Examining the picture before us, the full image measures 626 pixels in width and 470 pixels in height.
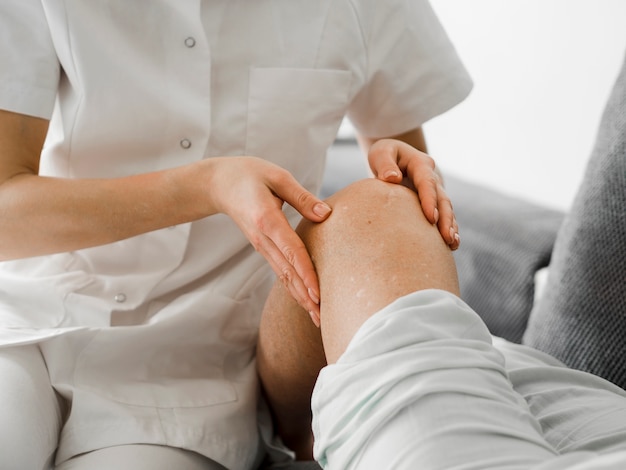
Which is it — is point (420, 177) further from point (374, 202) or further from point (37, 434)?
point (37, 434)

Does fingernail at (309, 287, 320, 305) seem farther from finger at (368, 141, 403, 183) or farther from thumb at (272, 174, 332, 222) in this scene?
finger at (368, 141, 403, 183)

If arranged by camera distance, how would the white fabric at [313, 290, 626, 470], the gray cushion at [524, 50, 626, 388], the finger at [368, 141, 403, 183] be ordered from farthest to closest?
the gray cushion at [524, 50, 626, 388] → the finger at [368, 141, 403, 183] → the white fabric at [313, 290, 626, 470]

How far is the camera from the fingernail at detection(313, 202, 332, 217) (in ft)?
2.93

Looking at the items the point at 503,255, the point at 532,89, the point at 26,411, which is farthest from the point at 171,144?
the point at 532,89

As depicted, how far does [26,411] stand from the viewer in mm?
896

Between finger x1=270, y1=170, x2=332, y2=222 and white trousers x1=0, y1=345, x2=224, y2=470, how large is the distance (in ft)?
1.11

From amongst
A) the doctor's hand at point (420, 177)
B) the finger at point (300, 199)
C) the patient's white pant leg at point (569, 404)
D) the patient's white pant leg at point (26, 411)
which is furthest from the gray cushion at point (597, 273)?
the patient's white pant leg at point (26, 411)

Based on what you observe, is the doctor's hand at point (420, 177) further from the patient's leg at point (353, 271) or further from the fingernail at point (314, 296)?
the fingernail at point (314, 296)

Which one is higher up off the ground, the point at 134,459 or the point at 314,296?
the point at 314,296

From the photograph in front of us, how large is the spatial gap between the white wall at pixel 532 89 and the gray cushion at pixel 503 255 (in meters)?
0.36

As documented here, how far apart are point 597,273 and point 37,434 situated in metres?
0.75

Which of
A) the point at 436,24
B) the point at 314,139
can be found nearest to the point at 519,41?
the point at 436,24

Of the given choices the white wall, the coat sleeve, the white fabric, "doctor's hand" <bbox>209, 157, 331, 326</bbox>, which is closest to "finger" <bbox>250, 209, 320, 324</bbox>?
"doctor's hand" <bbox>209, 157, 331, 326</bbox>

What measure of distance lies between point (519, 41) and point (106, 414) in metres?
1.57
